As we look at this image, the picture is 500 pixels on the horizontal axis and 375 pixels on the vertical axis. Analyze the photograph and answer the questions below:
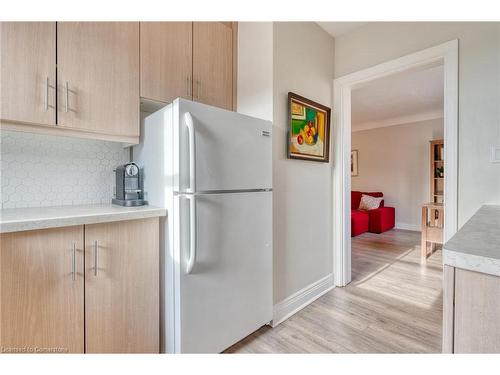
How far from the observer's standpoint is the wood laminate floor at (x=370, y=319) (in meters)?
1.59

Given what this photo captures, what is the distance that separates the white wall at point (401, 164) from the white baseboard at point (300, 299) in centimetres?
392

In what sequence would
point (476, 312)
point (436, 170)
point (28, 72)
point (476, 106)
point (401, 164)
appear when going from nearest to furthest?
1. point (476, 312)
2. point (28, 72)
3. point (476, 106)
4. point (436, 170)
5. point (401, 164)

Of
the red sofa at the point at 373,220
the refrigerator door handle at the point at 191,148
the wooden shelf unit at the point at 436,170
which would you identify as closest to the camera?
the refrigerator door handle at the point at 191,148

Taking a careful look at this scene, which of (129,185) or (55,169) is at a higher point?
(55,169)

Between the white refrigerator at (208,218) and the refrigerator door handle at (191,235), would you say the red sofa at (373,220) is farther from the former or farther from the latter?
the refrigerator door handle at (191,235)

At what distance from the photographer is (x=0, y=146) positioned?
1.39 meters

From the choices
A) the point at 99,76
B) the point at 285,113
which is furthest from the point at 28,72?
the point at 285,113

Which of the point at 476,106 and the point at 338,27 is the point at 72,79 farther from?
the point at 476,106

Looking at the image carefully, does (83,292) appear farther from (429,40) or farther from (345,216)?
(429,40)

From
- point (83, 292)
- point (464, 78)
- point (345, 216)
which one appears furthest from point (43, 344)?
point (464, 78)

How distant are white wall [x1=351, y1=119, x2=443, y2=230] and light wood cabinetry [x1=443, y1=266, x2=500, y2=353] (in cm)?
544

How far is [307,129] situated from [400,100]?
3066 millimetres

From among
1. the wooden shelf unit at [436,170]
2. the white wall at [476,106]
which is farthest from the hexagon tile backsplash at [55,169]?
the wooden shelf unit at [436,170]

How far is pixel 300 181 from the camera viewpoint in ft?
6.84
